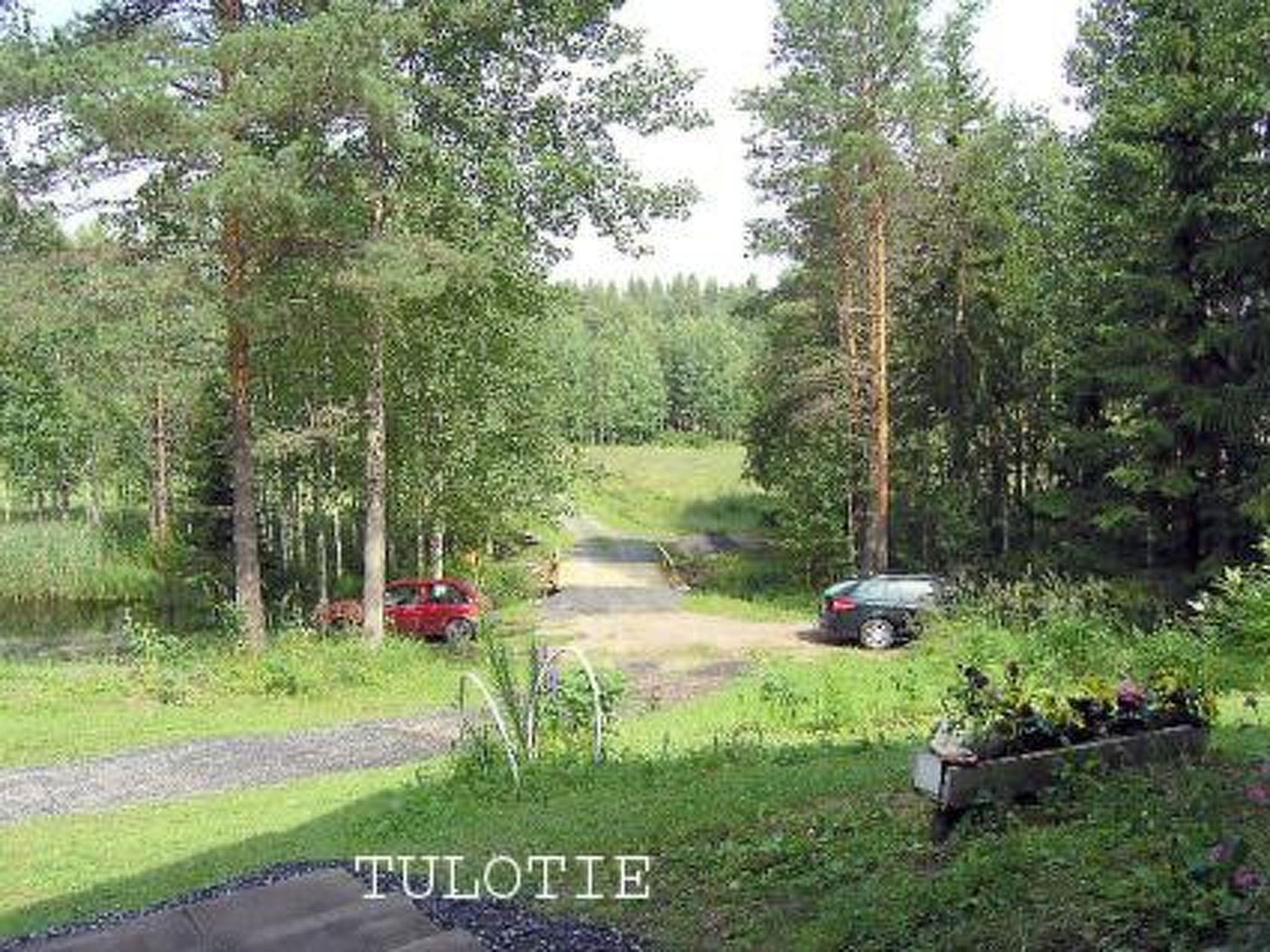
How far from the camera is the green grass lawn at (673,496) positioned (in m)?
57.0

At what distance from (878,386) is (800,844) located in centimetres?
2025

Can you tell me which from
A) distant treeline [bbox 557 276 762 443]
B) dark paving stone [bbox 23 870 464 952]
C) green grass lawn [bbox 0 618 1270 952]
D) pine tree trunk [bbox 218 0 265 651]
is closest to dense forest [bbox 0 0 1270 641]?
pine tree trunk [bbox 218 0 265 651]

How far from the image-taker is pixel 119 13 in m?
18.9

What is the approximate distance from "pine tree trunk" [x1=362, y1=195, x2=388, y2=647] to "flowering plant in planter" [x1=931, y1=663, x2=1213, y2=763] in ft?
49.1

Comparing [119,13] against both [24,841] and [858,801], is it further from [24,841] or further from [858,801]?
[858,801]

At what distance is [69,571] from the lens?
37688 millimetres

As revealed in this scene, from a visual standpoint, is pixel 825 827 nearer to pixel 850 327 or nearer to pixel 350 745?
pixel 350 745

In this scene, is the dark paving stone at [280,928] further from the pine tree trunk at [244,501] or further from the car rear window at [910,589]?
→ the car rear window at [910,589]

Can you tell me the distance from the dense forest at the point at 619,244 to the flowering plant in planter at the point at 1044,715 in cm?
1110

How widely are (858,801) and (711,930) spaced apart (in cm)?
216

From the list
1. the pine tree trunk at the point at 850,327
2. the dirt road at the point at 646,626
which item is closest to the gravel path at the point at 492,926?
the dirt road at the point at 646,626

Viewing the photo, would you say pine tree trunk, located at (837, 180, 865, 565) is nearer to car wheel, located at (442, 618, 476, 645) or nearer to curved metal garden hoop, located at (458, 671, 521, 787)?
car wheel, located at (442, 618, 476, 645)

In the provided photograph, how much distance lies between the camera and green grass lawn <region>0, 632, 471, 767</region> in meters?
16.1

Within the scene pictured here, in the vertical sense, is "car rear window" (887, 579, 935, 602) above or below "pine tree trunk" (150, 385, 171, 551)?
below
